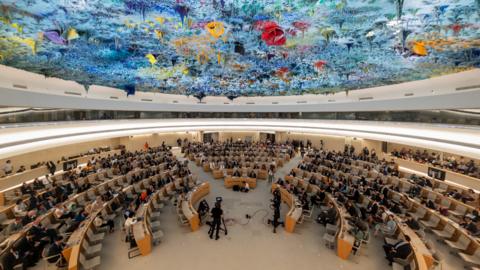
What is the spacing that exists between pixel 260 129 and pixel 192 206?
16.5m

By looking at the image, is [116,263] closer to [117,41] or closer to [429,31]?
[117,41]

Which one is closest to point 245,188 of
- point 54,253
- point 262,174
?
point 262,174

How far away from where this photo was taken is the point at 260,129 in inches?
976

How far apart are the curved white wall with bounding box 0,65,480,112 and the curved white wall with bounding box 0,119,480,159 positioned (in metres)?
1.69

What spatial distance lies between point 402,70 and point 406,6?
607cm

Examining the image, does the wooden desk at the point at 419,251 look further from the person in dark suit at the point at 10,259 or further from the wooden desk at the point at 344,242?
the person in dark suit at the point at 10,259

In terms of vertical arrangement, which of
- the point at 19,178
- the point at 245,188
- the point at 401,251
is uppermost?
the point at 19,178

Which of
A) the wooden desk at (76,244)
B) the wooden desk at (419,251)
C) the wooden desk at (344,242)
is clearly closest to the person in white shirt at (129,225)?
the wooden desk at (76,244)

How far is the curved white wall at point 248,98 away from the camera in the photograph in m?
8.88

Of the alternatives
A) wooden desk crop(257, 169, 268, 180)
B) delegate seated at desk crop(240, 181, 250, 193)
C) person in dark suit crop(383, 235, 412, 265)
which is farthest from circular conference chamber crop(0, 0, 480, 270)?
delegate seated at desk crop(240, 181, 250, 193)

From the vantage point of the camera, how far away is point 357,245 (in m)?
6.96

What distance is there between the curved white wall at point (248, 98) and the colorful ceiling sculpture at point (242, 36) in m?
1.07

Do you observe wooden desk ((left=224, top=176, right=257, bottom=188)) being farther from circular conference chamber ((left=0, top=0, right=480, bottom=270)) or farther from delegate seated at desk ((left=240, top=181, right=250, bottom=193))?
delegate seated at desk ((left=240, top=181, right=250, bottom=193))

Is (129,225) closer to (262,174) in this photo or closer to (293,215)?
(293,215)
